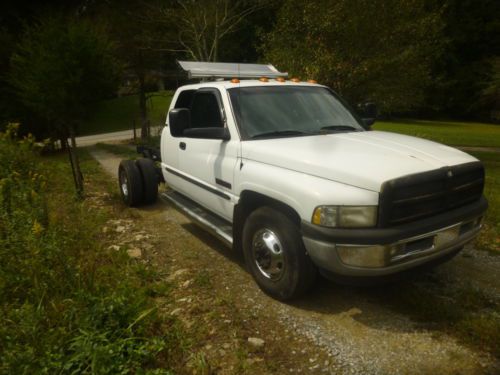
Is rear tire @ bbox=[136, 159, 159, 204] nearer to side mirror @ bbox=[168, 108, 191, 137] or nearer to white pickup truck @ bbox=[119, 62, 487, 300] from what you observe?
white pickup truck @ bbox=[119, 62, 487, 300]

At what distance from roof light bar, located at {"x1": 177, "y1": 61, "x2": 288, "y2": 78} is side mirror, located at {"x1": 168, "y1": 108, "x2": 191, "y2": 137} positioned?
4.30ft

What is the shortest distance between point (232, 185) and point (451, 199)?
2001 millimetres

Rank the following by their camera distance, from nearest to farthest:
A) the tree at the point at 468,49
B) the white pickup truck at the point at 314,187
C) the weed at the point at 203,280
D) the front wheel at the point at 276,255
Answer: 1. the white pickup truck at the point at 314,187
2. the front wheel at the point at 276,255
3. the weed at the point at 203,280
4. the tree at the point at 468,49

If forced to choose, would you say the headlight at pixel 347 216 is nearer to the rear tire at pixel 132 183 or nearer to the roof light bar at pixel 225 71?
the roof light bar at pixel 225 71

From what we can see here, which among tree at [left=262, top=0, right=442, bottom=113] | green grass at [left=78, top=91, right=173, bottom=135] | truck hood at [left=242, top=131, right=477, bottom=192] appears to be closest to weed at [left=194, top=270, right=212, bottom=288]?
truck hood at [left=242, top=131, right=477, bottom=192]

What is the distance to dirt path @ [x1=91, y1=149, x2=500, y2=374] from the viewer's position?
2830 mm

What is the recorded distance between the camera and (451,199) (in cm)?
328

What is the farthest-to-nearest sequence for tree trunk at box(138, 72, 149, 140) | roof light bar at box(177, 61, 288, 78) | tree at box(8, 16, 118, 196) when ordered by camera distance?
tree trunk at box(138, 72, 149, 140), tree at box(8, 16, 118, 196), roof light bar at box(177, 61, 288, 78)

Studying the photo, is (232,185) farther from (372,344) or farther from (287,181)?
(372,344)

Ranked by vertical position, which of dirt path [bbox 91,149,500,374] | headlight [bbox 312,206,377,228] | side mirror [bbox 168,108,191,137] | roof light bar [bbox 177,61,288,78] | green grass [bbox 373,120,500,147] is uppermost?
roof light bar [bbox 177,61,288,78]

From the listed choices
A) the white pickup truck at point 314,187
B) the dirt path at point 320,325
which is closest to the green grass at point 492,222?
the dirt path at point 320,325

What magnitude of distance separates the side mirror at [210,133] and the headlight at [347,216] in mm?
1549

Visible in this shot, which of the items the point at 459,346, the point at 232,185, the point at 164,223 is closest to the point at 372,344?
the point at 459,346

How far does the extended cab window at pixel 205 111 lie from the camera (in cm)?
462
